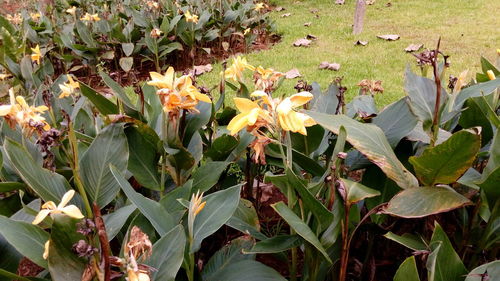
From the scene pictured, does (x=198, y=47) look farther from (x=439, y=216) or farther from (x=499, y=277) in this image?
(x=499, y=277)

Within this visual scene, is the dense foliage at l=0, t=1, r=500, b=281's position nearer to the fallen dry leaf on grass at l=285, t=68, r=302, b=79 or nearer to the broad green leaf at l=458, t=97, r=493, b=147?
the broad green leaf at l=458, t=97, r=493, b=147

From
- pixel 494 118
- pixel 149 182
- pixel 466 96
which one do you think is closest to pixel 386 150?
pixel 494 118

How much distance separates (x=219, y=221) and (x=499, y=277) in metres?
0.70

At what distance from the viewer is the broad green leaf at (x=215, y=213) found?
1.18 m

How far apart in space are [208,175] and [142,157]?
0.77ft

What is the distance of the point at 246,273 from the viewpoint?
1237mm

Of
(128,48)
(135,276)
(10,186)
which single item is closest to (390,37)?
(128,48)

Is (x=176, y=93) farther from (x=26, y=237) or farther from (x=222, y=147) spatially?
(x=26, y=237)

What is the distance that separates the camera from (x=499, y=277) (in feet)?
3.52

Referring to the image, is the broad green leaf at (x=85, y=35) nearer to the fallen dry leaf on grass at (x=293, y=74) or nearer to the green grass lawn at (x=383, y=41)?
the green grass lawn at (x=383, y=41)

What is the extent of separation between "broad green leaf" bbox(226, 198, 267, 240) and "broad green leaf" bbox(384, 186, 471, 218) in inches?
15.9

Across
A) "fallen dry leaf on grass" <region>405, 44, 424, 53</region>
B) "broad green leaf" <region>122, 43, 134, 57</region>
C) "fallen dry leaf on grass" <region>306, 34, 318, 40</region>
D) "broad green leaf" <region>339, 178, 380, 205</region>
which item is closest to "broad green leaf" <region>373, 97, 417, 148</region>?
"broad green leaf" <region>339, 178, 380, 205</region>

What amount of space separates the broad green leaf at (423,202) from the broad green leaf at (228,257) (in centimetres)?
43

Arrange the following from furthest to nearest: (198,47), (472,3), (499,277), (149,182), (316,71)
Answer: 1. (472,3)
2. (198,47)
3. (316,71)
4. (149,182)
5. (499,277)
